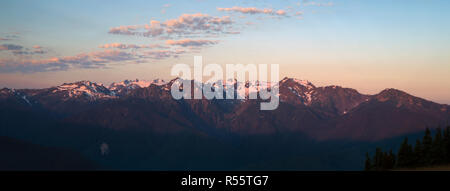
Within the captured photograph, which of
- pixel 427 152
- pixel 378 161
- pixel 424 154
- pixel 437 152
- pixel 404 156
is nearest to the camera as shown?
pixel 437 152

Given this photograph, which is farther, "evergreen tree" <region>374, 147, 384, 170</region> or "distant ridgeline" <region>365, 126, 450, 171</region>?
"evergreen tree" <region>374, 147, 384, 170</region>

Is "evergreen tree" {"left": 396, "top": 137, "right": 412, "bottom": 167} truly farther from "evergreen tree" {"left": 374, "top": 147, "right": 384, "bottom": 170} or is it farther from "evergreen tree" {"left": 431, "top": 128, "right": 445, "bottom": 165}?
"evergreen tree" {"left": 431, "top": 128, "right": 445, "bottom": 165}

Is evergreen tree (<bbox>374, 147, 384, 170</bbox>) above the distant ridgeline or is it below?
below

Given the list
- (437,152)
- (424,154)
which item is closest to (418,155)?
(424,154)

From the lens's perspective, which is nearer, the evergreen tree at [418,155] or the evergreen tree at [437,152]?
the evergreen tree at [437,152]

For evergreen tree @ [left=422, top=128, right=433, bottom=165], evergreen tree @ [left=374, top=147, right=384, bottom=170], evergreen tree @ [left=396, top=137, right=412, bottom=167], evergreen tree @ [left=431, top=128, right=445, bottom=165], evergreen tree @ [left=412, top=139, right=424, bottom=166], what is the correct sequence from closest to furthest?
evergreen tree @ [left=431, top=128, right=445, bottom=165] → evergreen tree @ [left=422, top=128, right=433, bottom=165] → evergreen tree @ [left=412, top=139, right=424, bottom=166] → evergreen tree @ [left=396, top=137, right=412, bottom=167] → evergreen tree @ [left=374, top=147, right=384, bottom=170]

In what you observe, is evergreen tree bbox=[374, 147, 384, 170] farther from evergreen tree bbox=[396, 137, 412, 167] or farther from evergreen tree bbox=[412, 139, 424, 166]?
evergreen tree bbox=[412, 139, 424, 166]

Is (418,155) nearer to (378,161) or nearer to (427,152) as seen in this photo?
(427,152)

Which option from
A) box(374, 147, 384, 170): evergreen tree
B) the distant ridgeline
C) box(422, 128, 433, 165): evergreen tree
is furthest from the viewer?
box(374, 147, 384, 170): evergreen tree

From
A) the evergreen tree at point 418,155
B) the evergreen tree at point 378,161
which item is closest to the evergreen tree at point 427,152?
the evergreen tree at point 418,155

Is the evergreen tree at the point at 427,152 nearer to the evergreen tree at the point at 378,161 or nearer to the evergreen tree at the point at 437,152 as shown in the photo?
the evergreen tree at the point at 437,152

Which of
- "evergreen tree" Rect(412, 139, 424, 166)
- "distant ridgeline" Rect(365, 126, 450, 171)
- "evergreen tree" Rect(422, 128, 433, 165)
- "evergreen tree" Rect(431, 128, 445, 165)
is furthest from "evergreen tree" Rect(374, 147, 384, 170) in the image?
"evergreen tree" Rect(431, 128, 445, 165)
